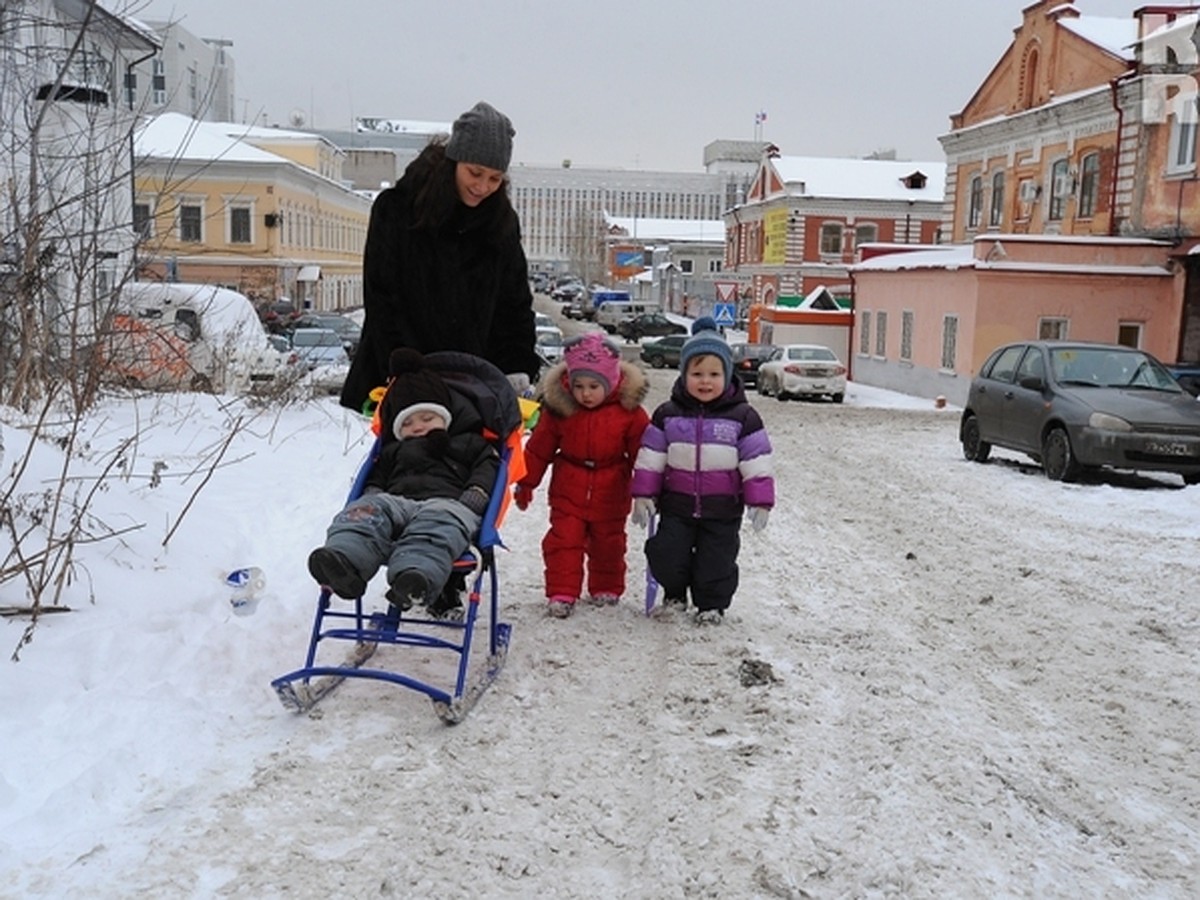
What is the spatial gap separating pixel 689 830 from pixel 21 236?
14.8 ft

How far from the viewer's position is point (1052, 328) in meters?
28.4

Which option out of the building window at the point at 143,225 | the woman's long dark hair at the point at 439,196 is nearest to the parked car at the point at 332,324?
the building window at the point at 143,225

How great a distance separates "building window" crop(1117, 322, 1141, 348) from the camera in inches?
1123

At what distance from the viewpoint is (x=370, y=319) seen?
5.77m

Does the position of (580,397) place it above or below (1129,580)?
above

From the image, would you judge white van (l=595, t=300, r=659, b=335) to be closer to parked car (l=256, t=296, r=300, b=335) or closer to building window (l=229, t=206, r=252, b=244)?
building window (l=229, t=206, r=252, b=244)

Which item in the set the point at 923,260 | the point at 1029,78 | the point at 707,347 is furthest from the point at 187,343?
the point at 1029,78

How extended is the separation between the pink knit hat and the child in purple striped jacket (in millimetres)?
366

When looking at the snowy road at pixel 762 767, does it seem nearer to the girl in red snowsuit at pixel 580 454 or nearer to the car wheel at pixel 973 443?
the girl in red snowsuit at pixel 580 454

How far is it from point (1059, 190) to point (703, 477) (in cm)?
3293

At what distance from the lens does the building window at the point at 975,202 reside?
133ft

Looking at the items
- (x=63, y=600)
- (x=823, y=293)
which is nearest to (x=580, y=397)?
(x=63, y=600)

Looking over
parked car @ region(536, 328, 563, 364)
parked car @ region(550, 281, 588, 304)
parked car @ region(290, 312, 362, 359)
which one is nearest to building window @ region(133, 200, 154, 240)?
parked car @ region(290, 312, 362, 359)

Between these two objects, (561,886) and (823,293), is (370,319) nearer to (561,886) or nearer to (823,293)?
(561,886)
